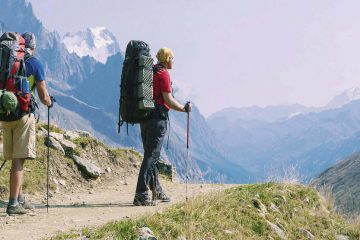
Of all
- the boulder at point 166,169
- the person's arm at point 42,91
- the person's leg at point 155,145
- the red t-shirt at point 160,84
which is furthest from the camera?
the boulder at point 166,169

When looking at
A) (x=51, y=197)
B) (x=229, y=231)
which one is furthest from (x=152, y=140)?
(x=51, y=197)

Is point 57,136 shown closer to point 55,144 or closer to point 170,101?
point 55,144

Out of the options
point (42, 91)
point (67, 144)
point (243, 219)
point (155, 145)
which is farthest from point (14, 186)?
point (67, 144)

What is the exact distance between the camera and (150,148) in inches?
467

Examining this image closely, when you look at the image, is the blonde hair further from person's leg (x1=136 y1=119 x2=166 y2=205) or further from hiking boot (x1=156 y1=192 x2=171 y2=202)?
hiking boot (x1=156 y1=192 x2=171 y2=202)

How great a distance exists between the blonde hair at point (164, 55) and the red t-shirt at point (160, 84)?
0.87ft

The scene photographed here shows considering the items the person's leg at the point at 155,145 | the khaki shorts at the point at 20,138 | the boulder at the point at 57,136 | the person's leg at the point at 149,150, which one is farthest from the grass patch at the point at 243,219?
the boulder at the point at 57,136

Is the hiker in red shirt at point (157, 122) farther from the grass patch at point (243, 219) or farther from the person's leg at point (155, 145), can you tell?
the grass patch at point (243, 219)

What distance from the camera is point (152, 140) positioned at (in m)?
11.9

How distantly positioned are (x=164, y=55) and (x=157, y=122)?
1697mm

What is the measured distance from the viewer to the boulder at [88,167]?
16.8 metres

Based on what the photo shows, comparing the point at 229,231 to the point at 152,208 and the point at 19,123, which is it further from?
the point at 19,123

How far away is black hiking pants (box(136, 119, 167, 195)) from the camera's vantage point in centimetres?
1177

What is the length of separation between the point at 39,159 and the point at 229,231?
26.8 ft
